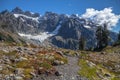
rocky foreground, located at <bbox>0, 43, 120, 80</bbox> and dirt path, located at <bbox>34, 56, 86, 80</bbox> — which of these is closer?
rocky foreground, located at <bbox>0, 43, 120, 80</bbox>

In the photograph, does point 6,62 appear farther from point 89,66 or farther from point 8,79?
point 89,66

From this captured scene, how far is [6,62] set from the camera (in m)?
35.8

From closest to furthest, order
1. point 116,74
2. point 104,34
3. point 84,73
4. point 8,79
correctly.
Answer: point 8,79, point 84,73, point 116,74, point 104,34

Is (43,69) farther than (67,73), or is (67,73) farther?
(67,73)

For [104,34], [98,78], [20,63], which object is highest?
[104,34]

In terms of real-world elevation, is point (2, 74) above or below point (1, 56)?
below

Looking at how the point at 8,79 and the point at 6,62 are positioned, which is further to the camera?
the point at 6,62

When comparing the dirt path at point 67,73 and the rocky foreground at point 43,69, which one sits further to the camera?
the dirt path at point 67,73

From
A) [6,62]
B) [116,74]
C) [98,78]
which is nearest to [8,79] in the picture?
[6,62]

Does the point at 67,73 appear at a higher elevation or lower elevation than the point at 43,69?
lower

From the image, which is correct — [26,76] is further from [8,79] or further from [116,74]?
[116,74]

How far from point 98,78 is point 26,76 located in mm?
11518

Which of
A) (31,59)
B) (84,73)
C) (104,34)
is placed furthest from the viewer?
(104,34)

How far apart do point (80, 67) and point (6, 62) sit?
12308 mm
